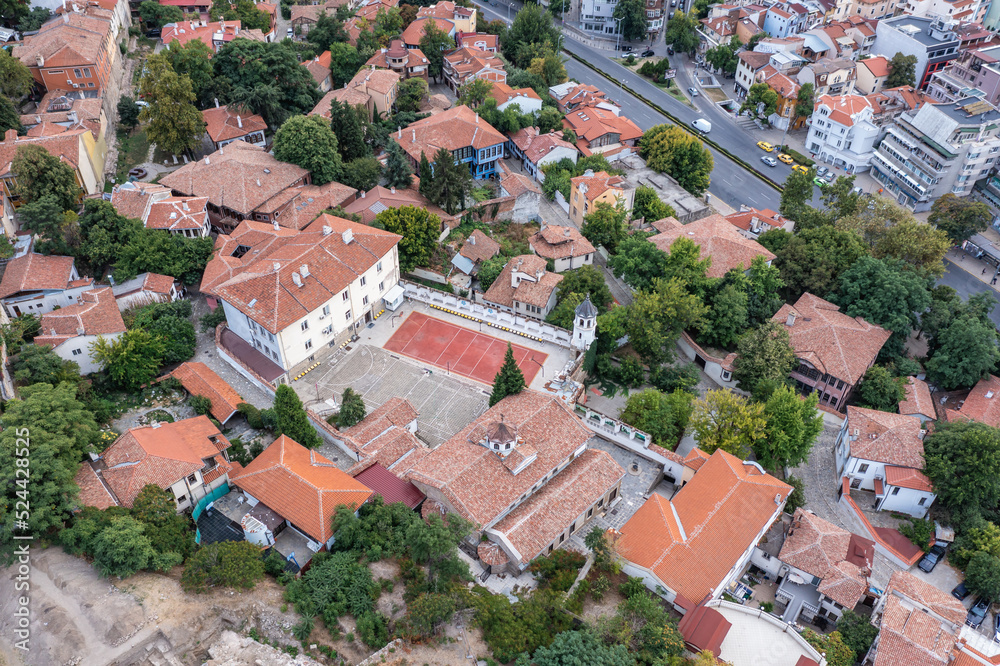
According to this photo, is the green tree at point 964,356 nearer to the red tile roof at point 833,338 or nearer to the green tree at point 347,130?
the red tile roof at point 833,338

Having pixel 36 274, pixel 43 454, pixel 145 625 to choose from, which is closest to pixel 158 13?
pixel 36 274

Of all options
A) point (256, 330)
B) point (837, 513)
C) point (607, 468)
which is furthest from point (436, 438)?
point (837, 513)

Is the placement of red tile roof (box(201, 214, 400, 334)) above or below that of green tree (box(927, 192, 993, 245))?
above

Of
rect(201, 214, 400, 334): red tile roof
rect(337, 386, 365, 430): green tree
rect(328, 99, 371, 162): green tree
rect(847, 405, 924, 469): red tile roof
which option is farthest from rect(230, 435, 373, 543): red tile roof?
rect(328, 99, 371, 162): green tree

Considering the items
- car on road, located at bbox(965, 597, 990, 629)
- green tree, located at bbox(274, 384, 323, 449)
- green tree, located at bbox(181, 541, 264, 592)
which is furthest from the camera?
car on road, located at bbox(965, 597, 990, 629)

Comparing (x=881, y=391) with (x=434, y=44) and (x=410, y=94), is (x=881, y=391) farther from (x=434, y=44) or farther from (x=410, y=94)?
(x=434, y=44)

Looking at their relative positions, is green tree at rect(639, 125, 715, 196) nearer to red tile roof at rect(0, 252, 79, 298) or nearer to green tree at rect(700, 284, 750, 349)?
green tree at rect(700, 284, 750, 349)

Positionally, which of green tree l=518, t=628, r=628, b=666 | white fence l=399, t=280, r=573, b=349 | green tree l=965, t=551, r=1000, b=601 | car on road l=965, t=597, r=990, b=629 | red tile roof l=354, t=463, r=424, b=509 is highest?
green tree l=518, t=628, r=628, b=666

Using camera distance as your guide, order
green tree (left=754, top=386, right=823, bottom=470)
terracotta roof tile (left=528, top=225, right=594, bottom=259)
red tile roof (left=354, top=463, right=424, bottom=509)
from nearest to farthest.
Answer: red tile roof (left=354, top=463, right=424, bottom=509), green tree (left=754, top=386, right=823, bottom=470), terracotta roof tile (left=528, top=225, right=594, bottom=259)

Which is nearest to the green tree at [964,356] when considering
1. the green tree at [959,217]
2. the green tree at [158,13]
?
the green tree at [959,217]
